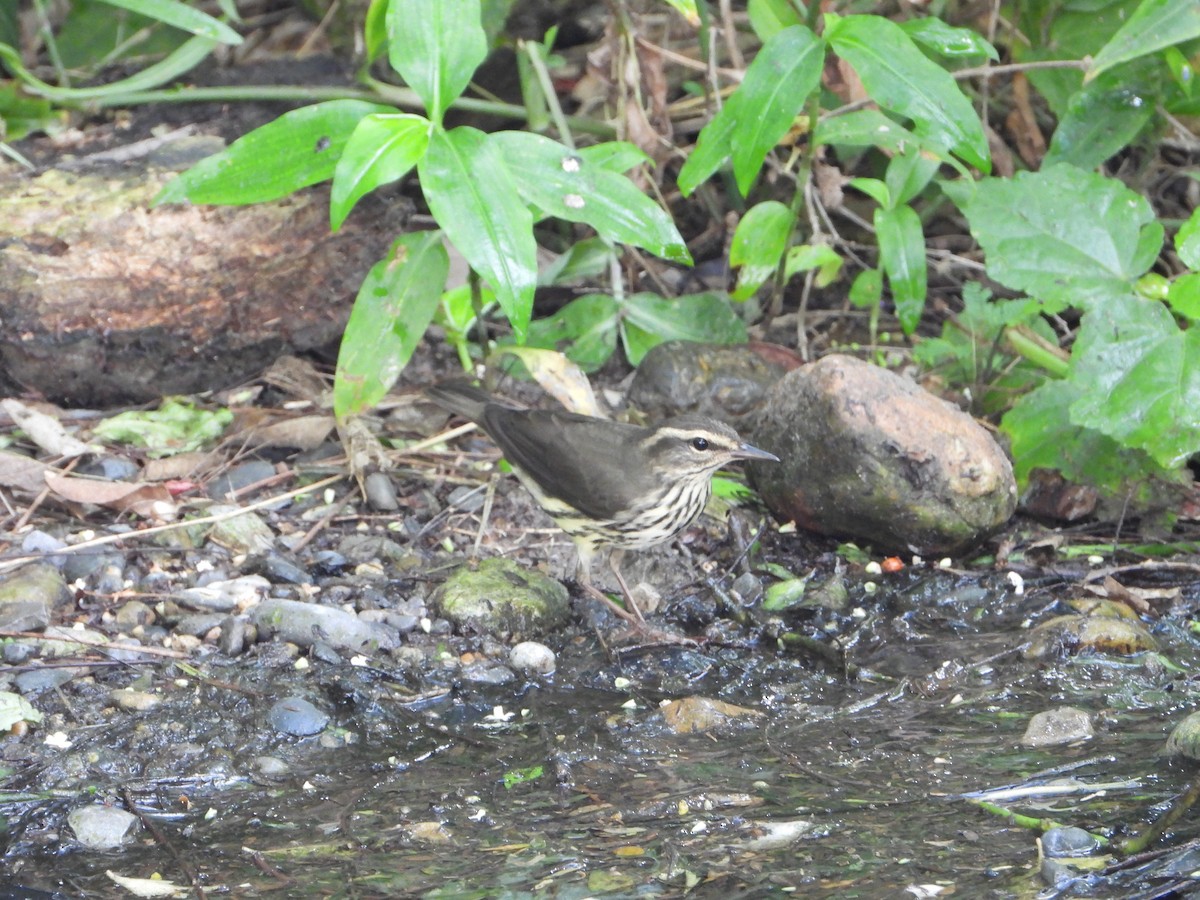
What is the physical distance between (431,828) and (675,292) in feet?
12.2

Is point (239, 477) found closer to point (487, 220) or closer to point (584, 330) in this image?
point (584, 330)

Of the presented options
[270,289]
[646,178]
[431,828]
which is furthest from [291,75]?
[431,828]

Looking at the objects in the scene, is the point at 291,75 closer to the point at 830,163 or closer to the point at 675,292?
the point at 675,292

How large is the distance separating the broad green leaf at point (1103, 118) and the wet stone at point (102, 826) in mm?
4576

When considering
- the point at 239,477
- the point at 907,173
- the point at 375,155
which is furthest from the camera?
the point at 907,173

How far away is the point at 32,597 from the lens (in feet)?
15.4

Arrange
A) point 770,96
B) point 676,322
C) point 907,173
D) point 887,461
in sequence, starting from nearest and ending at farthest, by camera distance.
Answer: point 770,96 → point 887,461 → point 907,173 → point 676,322

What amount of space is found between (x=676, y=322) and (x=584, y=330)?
400mm

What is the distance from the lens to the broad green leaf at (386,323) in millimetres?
5254

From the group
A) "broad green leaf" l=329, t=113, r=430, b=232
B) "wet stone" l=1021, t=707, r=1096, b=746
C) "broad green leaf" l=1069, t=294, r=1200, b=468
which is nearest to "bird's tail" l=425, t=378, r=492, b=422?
"broad green leaf" l=329, t=113, r=430, b=232

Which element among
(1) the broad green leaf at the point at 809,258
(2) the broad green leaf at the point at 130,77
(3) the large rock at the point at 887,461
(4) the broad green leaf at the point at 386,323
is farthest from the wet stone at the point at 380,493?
(2) the broad green leaf at the point at 130,77

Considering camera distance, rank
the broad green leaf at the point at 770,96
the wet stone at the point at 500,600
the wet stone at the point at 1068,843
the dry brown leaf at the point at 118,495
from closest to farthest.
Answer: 1. the wet stone at the point at 1068,843
2. the wet stone at the point at 500,600
3. the broad green leaf at the point at 770,96
4. the dry brown leaf at the point at 118,495

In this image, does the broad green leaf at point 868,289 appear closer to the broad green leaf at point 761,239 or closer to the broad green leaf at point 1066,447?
the broad green leaf at point 761,239

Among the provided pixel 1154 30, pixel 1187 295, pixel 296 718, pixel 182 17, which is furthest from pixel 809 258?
pixel 296 718
